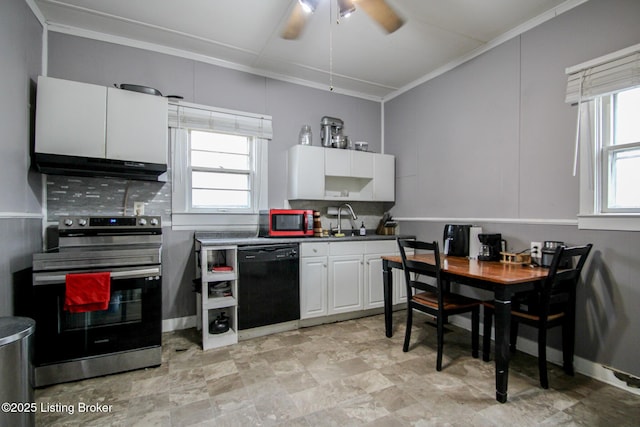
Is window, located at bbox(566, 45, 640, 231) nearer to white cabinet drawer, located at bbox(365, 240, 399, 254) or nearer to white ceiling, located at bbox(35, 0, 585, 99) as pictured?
white ceiling, located at bbox(35, 0, 585, 99)

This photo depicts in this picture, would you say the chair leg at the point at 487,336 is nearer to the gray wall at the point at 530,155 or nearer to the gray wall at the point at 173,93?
the gray wall at the point at 530,155

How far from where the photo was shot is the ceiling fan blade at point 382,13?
2047 millimetres

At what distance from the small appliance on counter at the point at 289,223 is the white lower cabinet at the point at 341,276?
28 cm

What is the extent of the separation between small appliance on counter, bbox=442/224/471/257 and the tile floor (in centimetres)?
90

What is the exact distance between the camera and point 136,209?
3.04 meters

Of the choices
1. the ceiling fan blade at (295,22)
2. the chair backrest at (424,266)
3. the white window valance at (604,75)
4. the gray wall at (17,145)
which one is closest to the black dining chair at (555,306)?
the chair backrest at (424,266)

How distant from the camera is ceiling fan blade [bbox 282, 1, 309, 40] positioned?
7.15 ft

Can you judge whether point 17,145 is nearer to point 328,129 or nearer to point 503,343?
point 328,129

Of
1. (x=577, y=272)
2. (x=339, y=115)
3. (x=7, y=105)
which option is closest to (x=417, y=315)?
(x=577, y=272)

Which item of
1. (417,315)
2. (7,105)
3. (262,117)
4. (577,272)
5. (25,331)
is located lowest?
(417,315)

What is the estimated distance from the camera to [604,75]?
2.24 meters

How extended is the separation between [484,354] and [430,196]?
187cm

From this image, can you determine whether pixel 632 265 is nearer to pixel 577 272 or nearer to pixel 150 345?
pixel 577 272

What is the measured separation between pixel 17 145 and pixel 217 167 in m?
1.64
